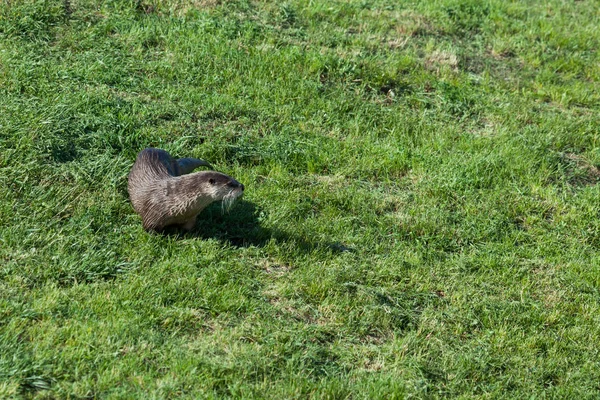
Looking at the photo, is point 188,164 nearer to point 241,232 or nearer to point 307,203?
point 241,232

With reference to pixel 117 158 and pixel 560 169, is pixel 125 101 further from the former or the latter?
pixel 560 169

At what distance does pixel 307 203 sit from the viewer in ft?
22.5

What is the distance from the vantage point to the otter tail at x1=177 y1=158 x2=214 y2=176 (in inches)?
262

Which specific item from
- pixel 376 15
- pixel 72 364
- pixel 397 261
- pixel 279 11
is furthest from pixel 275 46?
pixel 72 364

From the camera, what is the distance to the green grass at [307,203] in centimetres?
516

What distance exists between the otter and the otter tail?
40cm

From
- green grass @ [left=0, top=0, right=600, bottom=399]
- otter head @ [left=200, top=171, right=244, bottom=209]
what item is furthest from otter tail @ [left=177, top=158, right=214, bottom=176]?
otter head @ [left=200, top=171, right=244, bottom=209]

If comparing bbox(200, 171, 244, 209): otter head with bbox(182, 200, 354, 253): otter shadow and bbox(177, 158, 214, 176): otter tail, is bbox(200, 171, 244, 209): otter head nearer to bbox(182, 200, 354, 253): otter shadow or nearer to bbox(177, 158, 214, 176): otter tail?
bbox(182, 200, 354, 253): otter shadow

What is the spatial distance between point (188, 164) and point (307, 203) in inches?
40.4

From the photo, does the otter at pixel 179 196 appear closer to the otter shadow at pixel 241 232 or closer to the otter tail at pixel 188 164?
the otter shadow at pixel 241 232

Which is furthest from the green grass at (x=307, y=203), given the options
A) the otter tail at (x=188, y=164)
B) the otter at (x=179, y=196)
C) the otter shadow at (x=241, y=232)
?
the otter tail at (x=188, y=164)

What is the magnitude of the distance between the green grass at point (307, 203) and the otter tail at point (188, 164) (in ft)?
1.11

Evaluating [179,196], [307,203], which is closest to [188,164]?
[179,196]

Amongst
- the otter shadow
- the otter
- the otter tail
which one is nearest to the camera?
the otter
